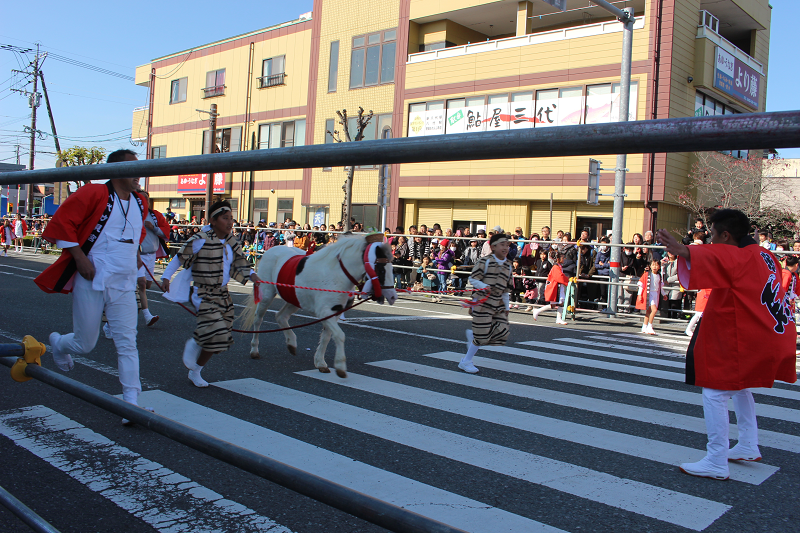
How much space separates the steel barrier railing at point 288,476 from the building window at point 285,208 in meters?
31.4

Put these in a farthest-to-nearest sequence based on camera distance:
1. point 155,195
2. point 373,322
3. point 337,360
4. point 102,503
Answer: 1. point 155,195
2. point 373,322
3. point 337,360
4. point 102,503

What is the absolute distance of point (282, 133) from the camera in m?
33.1

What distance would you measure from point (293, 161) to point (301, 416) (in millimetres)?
4157

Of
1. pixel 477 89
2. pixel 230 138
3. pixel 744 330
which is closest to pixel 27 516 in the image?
pixel 744 330

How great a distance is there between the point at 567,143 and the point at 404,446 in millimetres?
3858

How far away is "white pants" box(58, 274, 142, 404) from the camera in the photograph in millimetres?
4375

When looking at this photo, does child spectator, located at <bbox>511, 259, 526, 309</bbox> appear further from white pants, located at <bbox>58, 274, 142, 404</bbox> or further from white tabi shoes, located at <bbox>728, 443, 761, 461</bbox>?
white pants, located at <bbox>58, 274, 142, 404</bbox>

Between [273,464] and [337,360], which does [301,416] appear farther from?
[273,464]

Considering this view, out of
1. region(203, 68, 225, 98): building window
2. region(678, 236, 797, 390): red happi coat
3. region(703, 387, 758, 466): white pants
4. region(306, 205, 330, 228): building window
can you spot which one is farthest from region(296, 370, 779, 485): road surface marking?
region(203, 68, 225, 98): building window

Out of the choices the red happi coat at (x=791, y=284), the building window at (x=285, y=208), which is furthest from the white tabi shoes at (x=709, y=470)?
the building window at (x=285, y=208)

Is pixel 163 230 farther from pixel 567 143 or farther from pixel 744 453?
pixel 567 143

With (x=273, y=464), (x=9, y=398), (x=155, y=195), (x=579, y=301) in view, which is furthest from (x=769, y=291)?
(x=155, y=195)

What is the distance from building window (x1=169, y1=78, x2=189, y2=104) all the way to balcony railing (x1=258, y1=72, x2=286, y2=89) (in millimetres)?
7561

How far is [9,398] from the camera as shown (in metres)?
5.32
